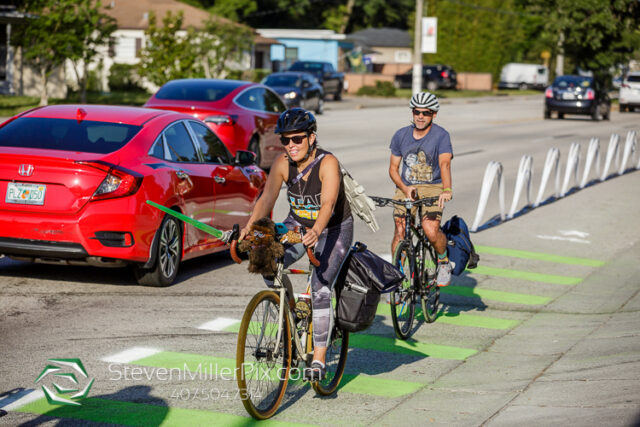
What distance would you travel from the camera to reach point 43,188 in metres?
8.88

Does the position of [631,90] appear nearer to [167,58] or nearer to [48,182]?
[167,58]

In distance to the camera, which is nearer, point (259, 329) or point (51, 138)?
point (259, 329)

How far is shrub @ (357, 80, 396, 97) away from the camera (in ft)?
214

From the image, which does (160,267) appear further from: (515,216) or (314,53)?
(314,53)

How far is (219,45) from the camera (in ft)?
162

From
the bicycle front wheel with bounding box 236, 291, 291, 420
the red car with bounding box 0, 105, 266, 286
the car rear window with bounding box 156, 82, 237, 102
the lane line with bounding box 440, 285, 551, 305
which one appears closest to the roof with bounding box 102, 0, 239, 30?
the car rear window with bounding box 156, 82, 237, 102

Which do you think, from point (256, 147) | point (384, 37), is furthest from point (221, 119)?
point (384, 37)

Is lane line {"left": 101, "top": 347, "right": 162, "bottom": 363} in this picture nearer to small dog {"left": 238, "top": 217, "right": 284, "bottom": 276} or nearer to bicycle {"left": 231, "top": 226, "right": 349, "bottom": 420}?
bicycle {"left": 231, "top": 226, "right": 349, "bottom": 420}

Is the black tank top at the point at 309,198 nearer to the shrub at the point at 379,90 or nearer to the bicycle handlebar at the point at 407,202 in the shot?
the bicycle handlebar at the point at 407,202

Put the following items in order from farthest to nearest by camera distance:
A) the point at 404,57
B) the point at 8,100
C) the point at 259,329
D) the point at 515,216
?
the point at 404,57, the point at 8,100, the point at 515,216, the point at 259,329

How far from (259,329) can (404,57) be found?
341 ft

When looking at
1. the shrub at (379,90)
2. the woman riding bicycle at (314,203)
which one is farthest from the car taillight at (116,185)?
the shrub at (379,90)

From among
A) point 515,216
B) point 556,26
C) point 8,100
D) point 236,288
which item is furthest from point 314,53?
point 236,288

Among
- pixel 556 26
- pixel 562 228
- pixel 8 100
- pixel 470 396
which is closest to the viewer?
pixel 470 396
